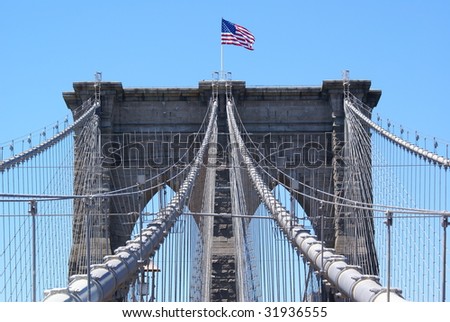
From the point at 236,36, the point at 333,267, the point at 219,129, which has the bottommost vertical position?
the point at 333,267

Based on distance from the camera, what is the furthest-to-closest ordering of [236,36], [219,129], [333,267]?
[236,36]
[219,129]
[333,267]

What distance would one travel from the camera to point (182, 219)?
23797 mm

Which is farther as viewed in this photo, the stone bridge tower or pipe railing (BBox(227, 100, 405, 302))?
the stone bridge tower

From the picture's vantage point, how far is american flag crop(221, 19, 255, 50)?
3988 centimetres

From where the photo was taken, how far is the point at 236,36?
40062 millimetres

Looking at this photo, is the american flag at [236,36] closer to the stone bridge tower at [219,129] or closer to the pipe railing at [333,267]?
the stone bridge tower at [219,129]

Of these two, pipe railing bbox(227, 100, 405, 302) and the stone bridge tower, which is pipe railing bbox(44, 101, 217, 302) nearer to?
pipe railing bbox(227, 100, 405, 302)

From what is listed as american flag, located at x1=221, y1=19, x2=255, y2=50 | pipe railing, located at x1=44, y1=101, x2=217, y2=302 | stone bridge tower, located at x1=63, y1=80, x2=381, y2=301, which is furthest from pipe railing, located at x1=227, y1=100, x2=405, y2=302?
american flag, located at x1=221, y1=19, x2=255, y2=50

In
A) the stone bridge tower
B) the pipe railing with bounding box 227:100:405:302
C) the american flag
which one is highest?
the american flag

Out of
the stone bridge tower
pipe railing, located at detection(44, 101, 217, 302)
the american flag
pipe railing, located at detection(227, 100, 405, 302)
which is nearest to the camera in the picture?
pipe railing, located at detection(44, 101, 217, 302)

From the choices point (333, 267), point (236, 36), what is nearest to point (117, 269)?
point (333, 267)

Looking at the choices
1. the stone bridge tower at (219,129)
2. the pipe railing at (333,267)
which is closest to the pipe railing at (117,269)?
the pipe railing at (333,267)

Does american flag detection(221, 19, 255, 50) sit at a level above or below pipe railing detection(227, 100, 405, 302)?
above

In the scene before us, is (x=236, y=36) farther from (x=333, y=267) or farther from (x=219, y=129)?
(x=333, y=267)
